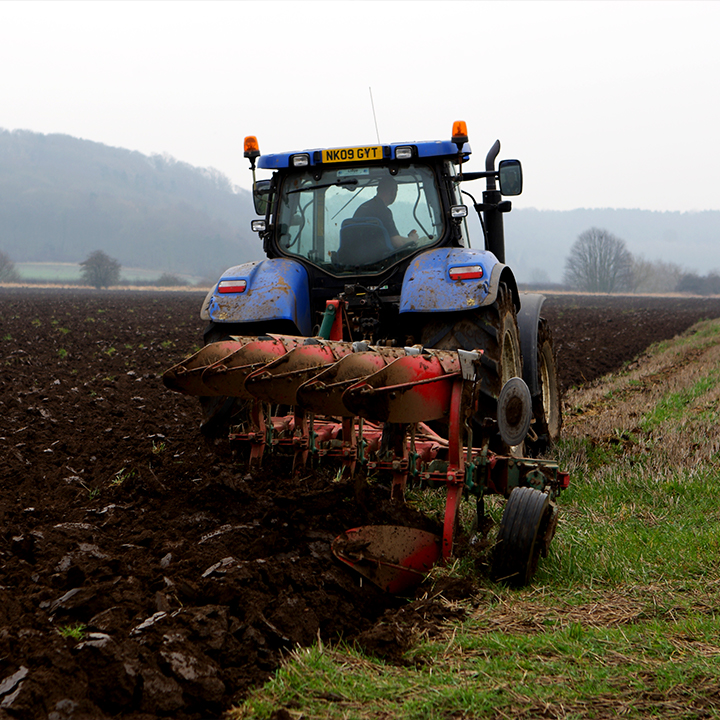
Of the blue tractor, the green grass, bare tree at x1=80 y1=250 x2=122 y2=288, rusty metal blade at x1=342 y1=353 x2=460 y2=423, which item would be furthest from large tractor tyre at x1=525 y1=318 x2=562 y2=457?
bare tree at x1=80 y1=250 x2=122 y2=288

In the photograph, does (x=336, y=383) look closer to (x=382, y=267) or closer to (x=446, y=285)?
(x=446, y=285)

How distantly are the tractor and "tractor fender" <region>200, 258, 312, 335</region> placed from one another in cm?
1

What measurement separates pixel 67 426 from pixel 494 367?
12.0 feet

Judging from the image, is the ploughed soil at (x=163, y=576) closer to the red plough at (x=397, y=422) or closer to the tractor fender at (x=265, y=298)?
the red plough at (x=397, y=422)

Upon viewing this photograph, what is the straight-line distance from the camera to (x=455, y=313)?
4527mm

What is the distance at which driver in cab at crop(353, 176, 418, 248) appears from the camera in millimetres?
5125

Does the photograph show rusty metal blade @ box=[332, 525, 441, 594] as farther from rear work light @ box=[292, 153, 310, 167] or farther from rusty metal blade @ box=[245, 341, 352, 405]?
rear work light @ box=[292, 153, 310, 167]

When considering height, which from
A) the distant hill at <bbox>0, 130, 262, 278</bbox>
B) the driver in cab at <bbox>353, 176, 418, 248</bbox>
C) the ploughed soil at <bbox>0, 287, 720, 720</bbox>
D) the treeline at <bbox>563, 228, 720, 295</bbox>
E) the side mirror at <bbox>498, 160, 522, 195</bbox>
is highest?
the distant hill at <bbox>0, 130, 262, 278</bbox>

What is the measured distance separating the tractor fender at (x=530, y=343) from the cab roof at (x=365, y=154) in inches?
50.8

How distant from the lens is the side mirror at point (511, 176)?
5.43m

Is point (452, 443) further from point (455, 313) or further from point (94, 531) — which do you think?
point (94, 531)

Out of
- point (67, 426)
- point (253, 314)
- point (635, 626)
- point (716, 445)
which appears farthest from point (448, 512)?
point (67, 426)

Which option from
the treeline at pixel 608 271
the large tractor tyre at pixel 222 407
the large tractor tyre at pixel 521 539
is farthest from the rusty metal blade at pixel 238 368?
the treeline at pixel 608 271

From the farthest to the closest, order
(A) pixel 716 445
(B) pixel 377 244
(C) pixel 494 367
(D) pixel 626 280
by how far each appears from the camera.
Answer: (D) pixel 626 280 < (A) pixel 716 445 < (B) pixel 377 244 < (C) pixel 494 367
